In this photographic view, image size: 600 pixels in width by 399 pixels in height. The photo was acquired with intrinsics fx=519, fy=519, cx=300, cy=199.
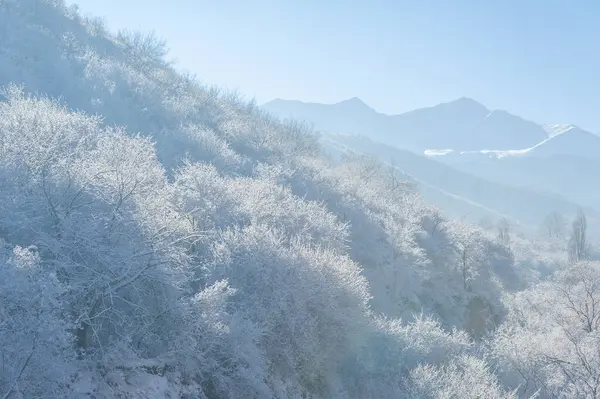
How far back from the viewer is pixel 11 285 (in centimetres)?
1173

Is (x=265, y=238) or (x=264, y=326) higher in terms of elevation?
(x=265, y=238)

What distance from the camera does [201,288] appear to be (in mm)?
21625

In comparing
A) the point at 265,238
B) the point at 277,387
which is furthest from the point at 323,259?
the point at 277,387

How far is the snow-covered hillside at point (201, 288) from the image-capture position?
1493cm

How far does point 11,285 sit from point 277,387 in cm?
1159

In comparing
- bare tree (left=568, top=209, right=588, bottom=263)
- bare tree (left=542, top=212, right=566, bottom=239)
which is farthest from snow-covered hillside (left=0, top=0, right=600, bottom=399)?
bare tree (left=542, top=212, right=566, bottom=239)

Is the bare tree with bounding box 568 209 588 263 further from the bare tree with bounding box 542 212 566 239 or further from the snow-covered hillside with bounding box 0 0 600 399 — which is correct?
the bare tree with bounding box 542 212 566 239

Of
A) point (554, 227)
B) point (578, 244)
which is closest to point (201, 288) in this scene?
point (578, 244)

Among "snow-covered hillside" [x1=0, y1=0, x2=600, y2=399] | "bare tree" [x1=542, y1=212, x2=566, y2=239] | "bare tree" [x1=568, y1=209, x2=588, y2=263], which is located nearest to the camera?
"snow-covered hillside" [x1=0, y1=0, x2=600, y2=399]

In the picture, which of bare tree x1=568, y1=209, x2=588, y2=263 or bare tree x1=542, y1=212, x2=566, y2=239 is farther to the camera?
bare tree x1=542, y1=212, x2=566, y2=239

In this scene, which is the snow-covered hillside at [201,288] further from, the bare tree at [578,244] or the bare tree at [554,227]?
the bare tree at [554,227]

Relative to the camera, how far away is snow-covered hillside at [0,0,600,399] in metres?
14.9

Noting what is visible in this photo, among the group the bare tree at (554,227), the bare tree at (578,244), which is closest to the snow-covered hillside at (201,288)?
the bare tree at (578,244)

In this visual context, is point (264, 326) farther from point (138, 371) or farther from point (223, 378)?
point (138, 371)
